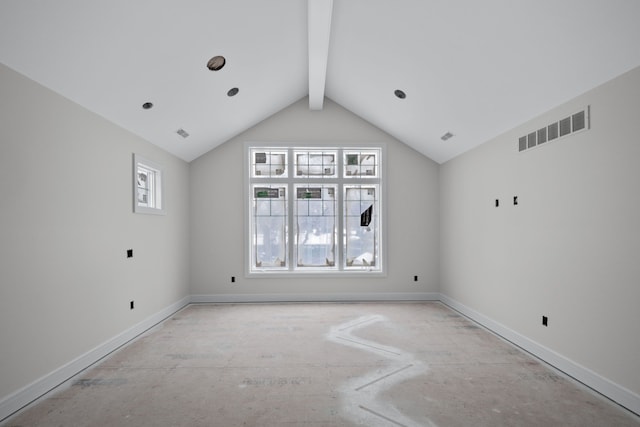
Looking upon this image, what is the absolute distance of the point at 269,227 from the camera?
585 centimetres

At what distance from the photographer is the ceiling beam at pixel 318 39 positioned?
316 cm

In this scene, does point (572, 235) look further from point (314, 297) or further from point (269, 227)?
point (269, 227)

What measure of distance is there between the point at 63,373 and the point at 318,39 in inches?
155

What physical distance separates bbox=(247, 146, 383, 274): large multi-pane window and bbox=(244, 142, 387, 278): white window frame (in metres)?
0.02

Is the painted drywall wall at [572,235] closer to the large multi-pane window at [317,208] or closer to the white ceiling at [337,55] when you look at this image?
the white ceiling at [337,55]

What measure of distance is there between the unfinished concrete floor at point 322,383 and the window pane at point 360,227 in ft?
5.65

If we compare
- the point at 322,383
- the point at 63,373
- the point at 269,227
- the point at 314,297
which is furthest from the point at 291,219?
the point at 63,373

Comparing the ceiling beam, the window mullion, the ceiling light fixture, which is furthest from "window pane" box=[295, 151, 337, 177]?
the ceiling light fixture

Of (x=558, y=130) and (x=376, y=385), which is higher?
(x=558, y=130)

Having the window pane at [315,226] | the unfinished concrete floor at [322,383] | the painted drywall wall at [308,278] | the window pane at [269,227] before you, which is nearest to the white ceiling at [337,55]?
the painted drywall wall at [308,278]

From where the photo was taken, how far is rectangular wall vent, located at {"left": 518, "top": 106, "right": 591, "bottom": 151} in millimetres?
2825

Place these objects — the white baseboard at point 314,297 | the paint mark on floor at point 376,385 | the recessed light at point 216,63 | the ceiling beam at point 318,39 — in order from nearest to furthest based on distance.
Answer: the paint mark on floor at point 376,385 < the ceiling beam at point 318,39 < the recessed light at point 216,63 < the white baseboard at point 314,297

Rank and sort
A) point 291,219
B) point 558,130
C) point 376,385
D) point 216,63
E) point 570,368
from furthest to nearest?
point 291,219 → point 216,63 → point 558,130 → point 570,368 → point 376,385

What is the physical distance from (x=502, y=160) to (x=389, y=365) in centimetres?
267
